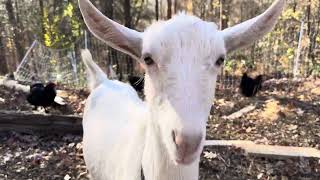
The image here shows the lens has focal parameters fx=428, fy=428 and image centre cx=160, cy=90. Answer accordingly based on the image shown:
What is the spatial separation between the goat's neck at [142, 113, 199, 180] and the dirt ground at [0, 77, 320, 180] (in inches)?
97.4

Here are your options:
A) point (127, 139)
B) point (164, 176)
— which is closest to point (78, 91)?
point (127, 139)

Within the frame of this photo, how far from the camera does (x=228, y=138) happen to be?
5.85m

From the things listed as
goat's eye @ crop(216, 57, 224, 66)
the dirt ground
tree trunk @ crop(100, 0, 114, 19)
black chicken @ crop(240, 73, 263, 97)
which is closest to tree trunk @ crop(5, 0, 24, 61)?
tree trunk @ crop(100, 0, 114, 19)

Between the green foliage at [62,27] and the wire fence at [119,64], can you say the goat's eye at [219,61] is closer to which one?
the wire fence at [119,64]

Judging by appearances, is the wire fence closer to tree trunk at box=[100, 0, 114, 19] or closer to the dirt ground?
tree trunk at box=[100, 0, 114, 19]

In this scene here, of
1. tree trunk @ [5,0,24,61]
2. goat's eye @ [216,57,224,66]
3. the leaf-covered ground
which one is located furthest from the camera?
tree trunk @ [5,0,24,61]

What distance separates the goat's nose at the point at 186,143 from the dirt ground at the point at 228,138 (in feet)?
9.62

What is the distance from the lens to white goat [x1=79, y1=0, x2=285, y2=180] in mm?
1788

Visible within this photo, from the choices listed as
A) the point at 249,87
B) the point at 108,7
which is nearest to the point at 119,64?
the point at 108,7

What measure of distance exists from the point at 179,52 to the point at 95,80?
2.41 metres

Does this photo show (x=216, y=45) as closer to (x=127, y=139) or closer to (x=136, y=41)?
(x=136, y=41)

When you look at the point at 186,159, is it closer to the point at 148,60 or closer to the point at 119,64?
the point at 148,60

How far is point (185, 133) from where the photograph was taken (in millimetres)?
1704

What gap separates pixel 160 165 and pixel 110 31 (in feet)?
2.34
